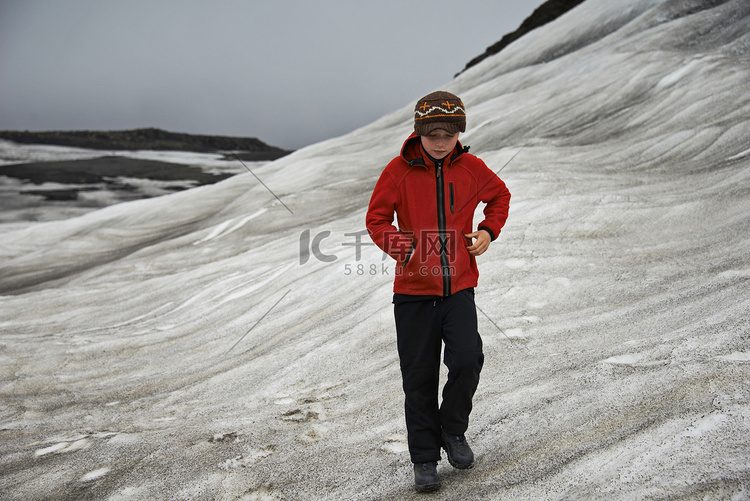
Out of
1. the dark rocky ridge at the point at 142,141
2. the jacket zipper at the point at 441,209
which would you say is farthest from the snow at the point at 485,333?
the dark rocky ridge at the point at 142,141

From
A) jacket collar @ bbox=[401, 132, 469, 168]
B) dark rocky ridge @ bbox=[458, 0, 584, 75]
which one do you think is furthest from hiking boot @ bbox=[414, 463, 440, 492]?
dark rocky ridge @ bbox=[458, 0, 584, 75]

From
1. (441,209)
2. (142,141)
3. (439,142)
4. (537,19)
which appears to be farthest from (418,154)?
(142,141)

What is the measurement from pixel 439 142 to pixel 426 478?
5.10 feet

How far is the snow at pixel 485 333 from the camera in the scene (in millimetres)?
2900

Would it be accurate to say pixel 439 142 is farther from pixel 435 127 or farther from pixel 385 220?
pixel 385 220

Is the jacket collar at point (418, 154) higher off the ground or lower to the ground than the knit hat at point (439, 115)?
lower

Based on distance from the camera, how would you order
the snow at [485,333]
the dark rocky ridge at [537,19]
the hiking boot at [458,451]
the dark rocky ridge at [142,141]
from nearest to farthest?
Answer: the hiking boot at [458,451] < the snow at [485,333] < the dark rocky ridge at [537,19] < the dark rocky ridge at [142,141]

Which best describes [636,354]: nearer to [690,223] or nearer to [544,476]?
[544,476]

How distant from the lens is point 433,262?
8.54 feet

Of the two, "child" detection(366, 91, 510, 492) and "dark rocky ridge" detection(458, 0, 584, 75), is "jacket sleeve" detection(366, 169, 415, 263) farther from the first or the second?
"dark rocky ridge" detection(458, 0, 584, 75)

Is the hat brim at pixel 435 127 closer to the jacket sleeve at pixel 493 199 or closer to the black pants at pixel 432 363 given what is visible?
the jacket sleeve at pixel 493 199

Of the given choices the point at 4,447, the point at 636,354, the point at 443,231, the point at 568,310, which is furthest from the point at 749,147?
the point at 4,447

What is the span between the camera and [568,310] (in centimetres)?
452

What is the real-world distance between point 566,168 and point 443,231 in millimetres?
5062
